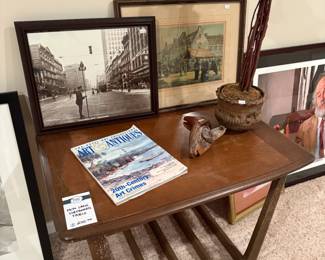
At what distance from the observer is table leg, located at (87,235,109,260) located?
796 mm

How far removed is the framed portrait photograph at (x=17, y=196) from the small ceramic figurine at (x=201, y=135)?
52 centimetres

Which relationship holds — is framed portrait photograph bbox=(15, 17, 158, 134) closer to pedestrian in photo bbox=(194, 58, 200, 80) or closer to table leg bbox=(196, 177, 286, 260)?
pedestrian in photo bbox=(194, 58, 200, 80)

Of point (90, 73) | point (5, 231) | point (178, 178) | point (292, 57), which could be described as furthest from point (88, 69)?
point (292, 57)

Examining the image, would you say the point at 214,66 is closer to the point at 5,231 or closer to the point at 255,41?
the point at 255,41

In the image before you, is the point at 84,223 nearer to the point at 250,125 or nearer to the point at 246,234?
the point at 250,125

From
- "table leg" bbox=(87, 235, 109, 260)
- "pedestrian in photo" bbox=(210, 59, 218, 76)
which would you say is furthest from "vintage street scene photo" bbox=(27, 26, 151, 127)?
"table leg" bbox=(87, 235, 109, 260)

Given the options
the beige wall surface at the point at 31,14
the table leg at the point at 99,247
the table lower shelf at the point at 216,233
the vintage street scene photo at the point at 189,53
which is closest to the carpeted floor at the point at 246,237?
the table lower shelf at the point at 216,233

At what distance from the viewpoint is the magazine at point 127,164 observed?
829 mm

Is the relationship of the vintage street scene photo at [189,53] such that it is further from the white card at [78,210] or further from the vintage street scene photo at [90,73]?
the white card at [78,210]

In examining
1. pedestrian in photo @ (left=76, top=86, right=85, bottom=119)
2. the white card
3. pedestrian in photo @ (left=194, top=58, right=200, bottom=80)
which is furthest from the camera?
pedestrian in photo @ (left=194, top=58, right=200, bottom=80)

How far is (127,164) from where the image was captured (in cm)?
90

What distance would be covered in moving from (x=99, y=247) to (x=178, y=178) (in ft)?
0.83

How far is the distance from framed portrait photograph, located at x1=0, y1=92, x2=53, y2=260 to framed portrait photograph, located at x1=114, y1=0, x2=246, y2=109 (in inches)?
18.0

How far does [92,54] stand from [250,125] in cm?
53
